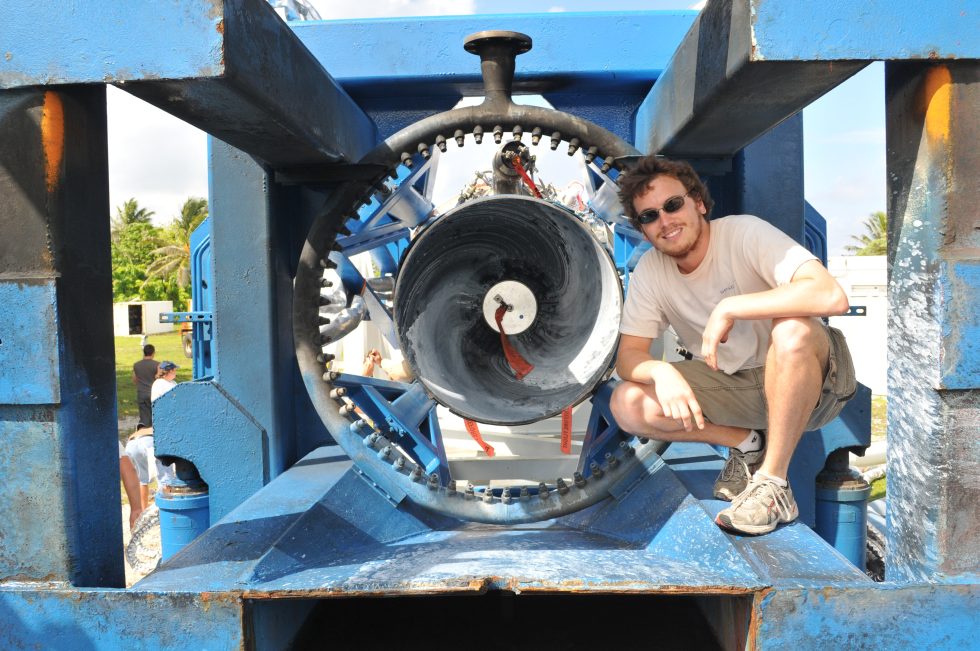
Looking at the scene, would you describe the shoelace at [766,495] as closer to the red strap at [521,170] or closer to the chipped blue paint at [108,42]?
the red strap at [521,170]

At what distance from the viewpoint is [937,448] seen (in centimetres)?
201

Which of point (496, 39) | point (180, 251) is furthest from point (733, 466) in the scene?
point (180, 251)

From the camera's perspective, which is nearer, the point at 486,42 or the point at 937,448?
the point at 937,448

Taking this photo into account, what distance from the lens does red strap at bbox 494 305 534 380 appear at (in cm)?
314

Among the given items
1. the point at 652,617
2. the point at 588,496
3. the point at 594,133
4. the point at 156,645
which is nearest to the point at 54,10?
the point at 156,645

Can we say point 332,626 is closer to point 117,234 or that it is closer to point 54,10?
point 54,10

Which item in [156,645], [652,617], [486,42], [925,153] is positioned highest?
[486,42]

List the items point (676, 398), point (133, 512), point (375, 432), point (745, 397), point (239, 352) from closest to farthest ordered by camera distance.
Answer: point (676, 398)
point (745, 397)
point (375, 432)
point (239, 352)
point (133, 512)

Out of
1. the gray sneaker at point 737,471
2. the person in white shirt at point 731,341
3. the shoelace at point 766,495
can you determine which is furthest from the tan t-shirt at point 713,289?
the shoelace at point 766,495

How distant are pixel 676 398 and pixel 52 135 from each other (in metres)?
1.72

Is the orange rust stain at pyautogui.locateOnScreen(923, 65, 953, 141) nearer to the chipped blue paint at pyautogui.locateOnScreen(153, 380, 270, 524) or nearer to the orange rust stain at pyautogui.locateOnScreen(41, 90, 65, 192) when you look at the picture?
the orange rust stain at pyautogui.locateOnScreen(41, 90, 65, 192)

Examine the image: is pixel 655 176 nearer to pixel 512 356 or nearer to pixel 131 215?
pixel 512 356

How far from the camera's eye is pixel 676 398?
2426 millimetres

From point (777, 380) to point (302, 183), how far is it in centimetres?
182
